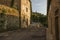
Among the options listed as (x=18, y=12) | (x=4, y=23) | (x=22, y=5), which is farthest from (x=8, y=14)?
(x=22, y=5)

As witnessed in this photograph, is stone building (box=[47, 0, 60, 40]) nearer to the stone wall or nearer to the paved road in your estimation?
the paved road

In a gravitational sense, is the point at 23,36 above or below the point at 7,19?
below

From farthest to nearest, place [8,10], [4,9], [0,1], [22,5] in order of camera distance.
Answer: [22,5] → [0,1] → [8,10] → [4,9]

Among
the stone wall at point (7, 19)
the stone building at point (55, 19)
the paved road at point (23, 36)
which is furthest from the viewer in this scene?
the stone wall at point (7, 19)

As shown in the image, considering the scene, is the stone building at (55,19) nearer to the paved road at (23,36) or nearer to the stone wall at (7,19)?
the paved road at (23,36)

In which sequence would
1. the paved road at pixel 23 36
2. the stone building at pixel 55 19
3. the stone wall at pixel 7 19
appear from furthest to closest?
the stone wall at pixel 7 19 → the paved road at pixel 23 36 → the stone building at pixel 55 19

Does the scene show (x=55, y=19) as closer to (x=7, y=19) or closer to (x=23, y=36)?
(x=23, y=36)

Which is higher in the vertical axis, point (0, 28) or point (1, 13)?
point (1, 13)

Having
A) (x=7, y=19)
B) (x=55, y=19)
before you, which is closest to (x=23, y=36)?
(x=7, y=19)

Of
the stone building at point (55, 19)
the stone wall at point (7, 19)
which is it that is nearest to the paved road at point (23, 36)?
the stone wall at point (7, 19)

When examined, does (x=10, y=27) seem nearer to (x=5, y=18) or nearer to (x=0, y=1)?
(x=5, y=18)

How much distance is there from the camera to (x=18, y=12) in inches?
1463

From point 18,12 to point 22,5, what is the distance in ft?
10.8

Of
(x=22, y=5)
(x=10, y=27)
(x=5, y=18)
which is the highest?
(x=22, y=5)
